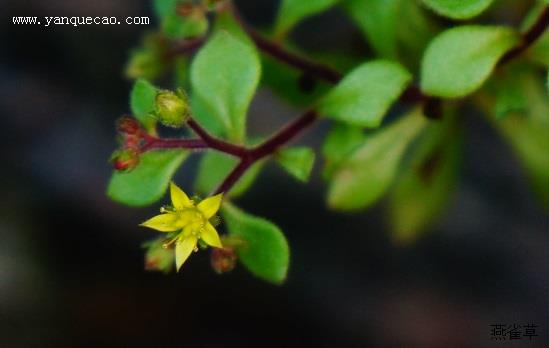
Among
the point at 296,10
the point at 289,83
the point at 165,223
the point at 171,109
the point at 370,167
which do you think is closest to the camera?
the point at 171,109

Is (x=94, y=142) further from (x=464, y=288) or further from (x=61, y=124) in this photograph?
(x=464, y=288)

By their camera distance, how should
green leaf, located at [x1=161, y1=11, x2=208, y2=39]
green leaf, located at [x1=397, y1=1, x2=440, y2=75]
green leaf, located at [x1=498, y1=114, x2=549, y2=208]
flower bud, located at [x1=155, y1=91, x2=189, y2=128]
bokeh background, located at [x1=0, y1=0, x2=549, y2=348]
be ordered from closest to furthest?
flower bud, located at [x1=155, y1=91, x2=189, y2=128] < green leaf, located at [x1=161, y1=11, x2=208, y2=39] < green leaf, located at [x1=397, y1=1, x2=440, y2=75] < green leaf, located at [x1=498, y1=114, x2=549, y2=208] < bokeh background, located at [x1=0, y1=0, x2=549, y2=348]

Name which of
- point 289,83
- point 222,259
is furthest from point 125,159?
point 289,83

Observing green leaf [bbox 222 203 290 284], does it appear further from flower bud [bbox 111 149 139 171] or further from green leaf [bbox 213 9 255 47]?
green leaf [bbox 213 9 255 47]

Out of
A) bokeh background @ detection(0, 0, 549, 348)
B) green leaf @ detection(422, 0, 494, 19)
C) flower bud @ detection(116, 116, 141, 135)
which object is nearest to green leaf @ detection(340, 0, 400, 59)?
green leaf @ detection(422, 0, 494, 19)

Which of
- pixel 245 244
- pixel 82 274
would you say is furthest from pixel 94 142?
pixel 245 244

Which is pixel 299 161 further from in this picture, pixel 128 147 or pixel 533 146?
pixel 533 146

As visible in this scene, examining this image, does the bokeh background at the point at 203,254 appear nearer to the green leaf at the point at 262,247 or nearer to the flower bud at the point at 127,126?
the green leaf at the point at 262,247
